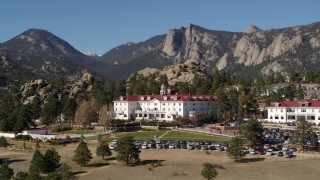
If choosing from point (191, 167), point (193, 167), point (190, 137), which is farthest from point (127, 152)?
point (190, 137)

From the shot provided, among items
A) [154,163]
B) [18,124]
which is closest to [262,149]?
[154,163]

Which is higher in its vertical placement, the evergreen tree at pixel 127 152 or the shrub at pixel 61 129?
the shrub at pixel 61 129

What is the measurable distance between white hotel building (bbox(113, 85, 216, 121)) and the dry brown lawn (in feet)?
169

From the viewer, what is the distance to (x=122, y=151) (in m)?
82.2

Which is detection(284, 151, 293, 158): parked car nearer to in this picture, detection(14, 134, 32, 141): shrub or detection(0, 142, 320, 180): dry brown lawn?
detection(0, 142, 320, 180): dry brown lawn

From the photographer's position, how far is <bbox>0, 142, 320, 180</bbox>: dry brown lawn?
71.4m

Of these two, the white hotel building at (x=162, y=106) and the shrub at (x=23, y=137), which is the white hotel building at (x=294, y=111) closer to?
the white hotel building at (x=162, y=106)

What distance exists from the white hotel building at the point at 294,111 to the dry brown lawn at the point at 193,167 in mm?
47821

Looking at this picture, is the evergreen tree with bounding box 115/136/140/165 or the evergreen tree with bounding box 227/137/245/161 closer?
the evergreen tree with bounding box 227/137/245/161

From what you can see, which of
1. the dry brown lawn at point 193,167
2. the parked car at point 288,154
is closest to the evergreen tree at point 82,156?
the dry brown lawn at point 193,167

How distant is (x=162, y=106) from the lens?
147 meters

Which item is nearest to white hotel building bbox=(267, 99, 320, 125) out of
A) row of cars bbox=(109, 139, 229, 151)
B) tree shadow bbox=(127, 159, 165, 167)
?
row of cars bbox=(109, 139, 229, 151)

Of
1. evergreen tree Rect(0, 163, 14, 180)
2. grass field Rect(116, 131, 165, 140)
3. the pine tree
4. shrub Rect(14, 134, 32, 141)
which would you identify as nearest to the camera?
evergreen tree Rect(0, 163, 14, 180)

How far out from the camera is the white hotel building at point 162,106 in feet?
468
